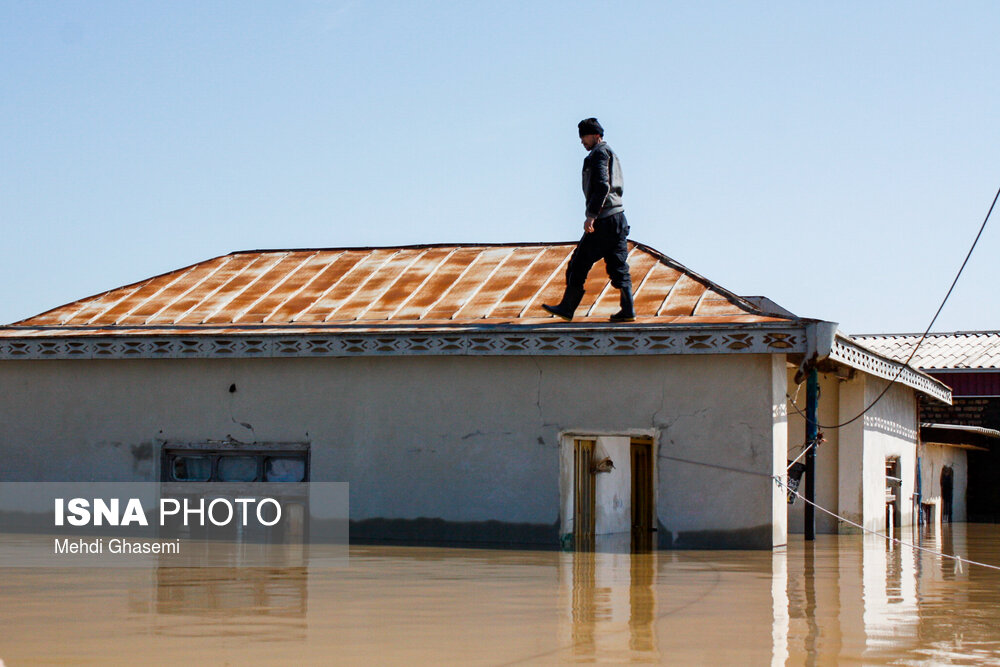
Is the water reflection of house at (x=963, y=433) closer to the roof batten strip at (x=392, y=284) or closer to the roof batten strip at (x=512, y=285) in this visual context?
the roof batten strip at (x=512, y=285)

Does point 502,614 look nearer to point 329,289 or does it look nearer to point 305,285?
point 329,289

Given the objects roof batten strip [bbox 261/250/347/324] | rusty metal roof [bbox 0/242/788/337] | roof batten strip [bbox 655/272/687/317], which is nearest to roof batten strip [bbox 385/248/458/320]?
rusty metal roof [bbox 0/242/788/337]

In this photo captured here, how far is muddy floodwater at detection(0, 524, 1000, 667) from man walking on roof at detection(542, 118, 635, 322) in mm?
3256

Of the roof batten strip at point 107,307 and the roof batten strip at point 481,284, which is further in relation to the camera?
the roof batten strip at point 107,307

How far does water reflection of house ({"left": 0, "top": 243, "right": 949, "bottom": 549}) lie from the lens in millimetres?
11930

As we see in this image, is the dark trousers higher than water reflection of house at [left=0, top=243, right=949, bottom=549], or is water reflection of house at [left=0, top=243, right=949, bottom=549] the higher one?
the dark trousers

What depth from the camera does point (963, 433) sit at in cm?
2080

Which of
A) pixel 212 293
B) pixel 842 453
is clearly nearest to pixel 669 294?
pixel 842 453

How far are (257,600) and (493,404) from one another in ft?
19.1

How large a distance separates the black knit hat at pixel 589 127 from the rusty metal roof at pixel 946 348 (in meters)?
14.0

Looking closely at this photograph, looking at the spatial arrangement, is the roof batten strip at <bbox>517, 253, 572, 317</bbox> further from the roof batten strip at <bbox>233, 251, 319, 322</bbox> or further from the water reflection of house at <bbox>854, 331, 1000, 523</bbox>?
the water reflection of house at <bbox>854, 331, 1000, 523</bbox>

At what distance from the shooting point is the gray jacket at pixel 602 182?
12102 mm

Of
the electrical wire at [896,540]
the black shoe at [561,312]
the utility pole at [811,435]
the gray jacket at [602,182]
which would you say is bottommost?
the electrical wire at [896,540]

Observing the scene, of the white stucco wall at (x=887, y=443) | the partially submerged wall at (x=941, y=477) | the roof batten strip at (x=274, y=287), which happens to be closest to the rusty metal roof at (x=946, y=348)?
the partially submerged wall at (x=941, y=477)
